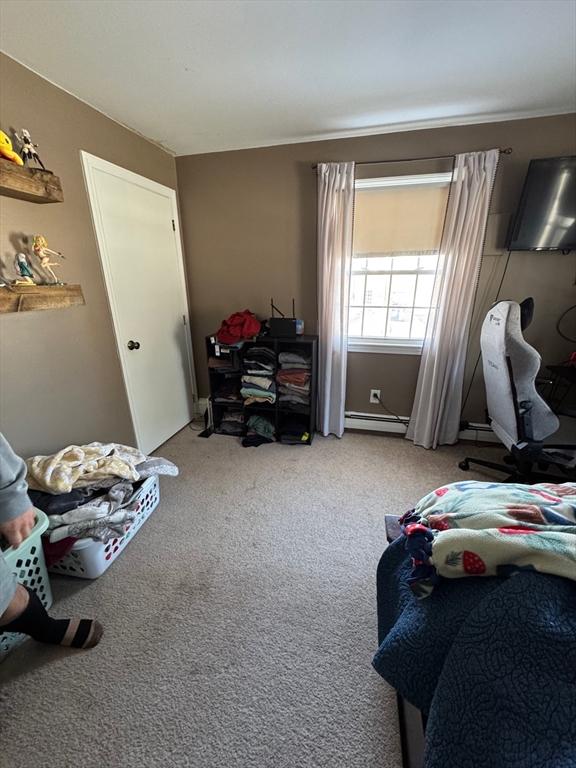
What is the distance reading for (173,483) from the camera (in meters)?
2.23

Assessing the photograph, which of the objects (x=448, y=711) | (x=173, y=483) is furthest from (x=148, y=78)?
(x=448, y=711)

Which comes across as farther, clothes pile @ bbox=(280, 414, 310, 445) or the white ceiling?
clothes pile @ bbox=(280, 414, 310, 445)

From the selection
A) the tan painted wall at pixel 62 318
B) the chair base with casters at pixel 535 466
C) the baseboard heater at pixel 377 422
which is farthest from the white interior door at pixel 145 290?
the chair base with casters at pixel 535 466

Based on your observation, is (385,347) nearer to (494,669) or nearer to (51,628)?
(494,669)

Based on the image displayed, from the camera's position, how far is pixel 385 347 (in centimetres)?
271

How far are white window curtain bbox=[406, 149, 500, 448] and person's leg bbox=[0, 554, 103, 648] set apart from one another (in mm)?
2470

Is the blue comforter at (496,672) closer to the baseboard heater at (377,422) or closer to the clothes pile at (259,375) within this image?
the clothes pile at (259,375)

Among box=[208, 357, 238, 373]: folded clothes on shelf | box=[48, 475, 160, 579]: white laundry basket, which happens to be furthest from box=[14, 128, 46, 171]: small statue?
box=[48, 475, 160, 579]: white laundry basket

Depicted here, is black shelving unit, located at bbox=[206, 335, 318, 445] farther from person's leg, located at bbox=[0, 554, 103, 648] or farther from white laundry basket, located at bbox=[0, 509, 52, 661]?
person's leg, located at bbox=[0, 554, 103, 648]

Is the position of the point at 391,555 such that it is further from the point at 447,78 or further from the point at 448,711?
the point at 447,78

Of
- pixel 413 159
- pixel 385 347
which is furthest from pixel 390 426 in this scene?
pixel 413 159

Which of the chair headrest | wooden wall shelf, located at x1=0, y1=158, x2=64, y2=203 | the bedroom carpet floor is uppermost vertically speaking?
wooden wall shelf, located at x1=0, y1=158, x2=64, y2=203

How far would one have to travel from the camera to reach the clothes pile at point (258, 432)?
107 inches

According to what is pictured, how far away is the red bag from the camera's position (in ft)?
8.34
